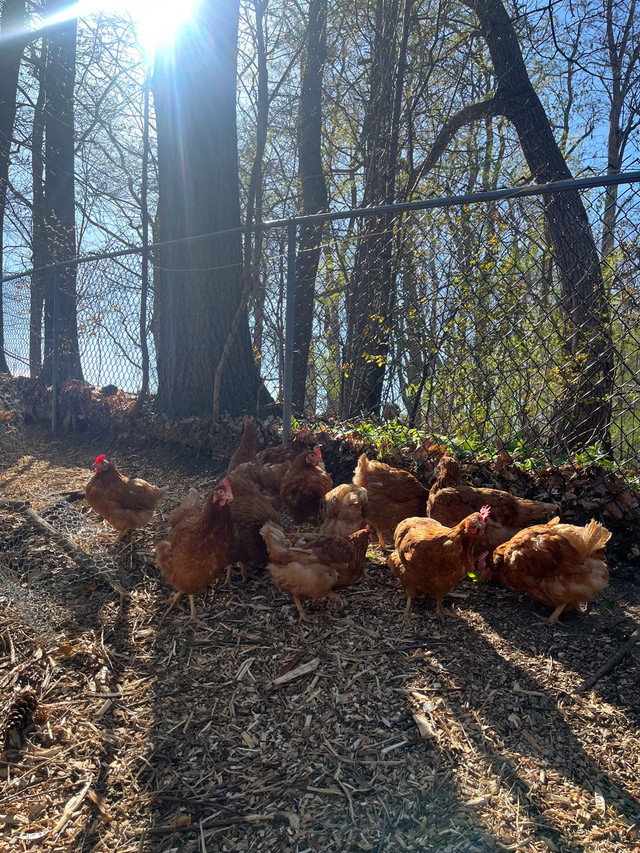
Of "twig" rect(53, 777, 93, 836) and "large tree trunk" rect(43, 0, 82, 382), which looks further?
"large tree trunk" rect(43, 0, 82, 382)

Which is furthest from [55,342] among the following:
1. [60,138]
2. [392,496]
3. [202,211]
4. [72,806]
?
[72,806]

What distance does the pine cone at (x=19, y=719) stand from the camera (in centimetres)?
214

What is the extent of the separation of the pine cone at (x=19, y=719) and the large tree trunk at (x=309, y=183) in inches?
170

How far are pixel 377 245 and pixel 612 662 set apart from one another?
4294 mm

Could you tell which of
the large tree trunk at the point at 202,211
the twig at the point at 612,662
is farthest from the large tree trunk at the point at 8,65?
the twig at the point at 612,662

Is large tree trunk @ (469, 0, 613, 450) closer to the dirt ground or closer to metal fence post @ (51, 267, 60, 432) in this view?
the dirt ground

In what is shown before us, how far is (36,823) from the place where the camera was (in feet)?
6.04

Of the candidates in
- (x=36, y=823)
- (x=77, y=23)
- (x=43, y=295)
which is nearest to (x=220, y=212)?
(x=43, y=295)

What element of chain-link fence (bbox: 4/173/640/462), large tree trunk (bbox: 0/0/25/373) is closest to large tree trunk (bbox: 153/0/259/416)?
chain-link fence (bbox: 4/173/640/462)

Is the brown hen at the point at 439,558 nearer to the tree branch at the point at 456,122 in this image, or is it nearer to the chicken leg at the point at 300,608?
the chicken leg at the point at 300,608

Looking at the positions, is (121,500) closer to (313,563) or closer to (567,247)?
(313,563)

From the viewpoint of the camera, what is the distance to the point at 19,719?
2182mm

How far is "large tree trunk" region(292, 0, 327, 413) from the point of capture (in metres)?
6.59

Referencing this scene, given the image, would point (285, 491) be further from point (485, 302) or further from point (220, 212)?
point (220, 212)
